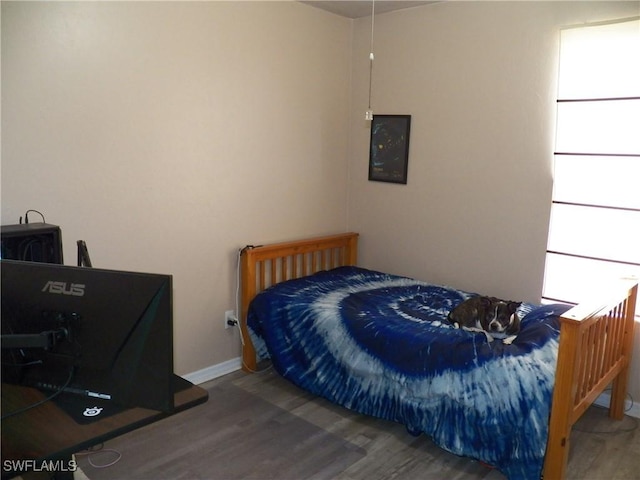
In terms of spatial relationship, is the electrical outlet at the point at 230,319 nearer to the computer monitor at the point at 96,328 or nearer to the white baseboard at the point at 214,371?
the white baseboard at the point at 214,371

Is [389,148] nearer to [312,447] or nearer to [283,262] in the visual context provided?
[283,262]

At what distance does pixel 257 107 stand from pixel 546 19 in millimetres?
1750

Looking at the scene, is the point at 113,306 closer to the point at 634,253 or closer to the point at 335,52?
the point at 634,253

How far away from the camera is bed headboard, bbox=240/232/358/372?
11.0 ft

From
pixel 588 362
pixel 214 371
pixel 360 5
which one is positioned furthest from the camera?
pixel 360 5

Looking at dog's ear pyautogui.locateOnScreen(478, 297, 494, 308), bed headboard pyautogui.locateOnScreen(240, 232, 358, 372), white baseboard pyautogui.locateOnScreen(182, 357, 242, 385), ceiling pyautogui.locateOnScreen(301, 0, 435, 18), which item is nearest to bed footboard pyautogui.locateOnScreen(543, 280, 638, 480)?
dog's ear pyautogui.locateOnScreen(478, 297, 494, 308)

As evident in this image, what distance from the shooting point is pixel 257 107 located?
3.35 metres

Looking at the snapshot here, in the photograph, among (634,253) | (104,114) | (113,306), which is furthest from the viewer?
(634,253)

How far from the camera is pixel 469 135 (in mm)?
3381

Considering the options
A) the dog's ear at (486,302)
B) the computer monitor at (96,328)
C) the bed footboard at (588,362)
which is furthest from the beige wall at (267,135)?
the computer monitor at (96,328)

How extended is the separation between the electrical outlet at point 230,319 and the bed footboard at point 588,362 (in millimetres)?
1951

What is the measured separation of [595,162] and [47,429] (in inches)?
114

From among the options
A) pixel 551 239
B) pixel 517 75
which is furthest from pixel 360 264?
pixel 517 75

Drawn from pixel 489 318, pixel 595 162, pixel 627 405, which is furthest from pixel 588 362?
pixel 595 162
